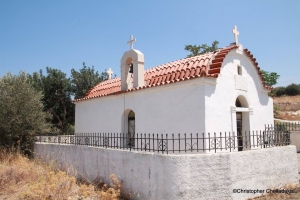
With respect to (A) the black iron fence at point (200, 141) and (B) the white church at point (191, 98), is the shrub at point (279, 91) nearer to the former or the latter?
(B) the white church at point (191, 98)

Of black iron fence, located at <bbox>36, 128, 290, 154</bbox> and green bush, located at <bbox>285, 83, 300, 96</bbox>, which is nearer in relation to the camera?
black iron fence, located at <bbox>36, 128, 290, 154</bbox>

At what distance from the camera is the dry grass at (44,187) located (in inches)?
229

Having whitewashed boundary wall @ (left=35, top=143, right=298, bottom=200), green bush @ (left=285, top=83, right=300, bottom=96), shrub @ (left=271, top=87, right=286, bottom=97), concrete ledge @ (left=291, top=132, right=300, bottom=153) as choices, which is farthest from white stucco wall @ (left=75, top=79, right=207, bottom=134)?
green bush @ (left=285, top=83, right=300, bottom=96)

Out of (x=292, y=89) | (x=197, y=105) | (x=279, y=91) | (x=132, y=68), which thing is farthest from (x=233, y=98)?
(x=279, y=91)

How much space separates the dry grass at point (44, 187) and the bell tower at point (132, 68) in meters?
4.07

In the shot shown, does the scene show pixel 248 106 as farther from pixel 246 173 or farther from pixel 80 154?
pixel 80 154

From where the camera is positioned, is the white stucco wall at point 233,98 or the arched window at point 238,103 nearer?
the white stucco wall at point 233,98

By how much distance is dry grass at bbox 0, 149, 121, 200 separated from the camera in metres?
5.81

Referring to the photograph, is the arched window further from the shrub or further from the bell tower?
the shrub

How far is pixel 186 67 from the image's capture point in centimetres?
866

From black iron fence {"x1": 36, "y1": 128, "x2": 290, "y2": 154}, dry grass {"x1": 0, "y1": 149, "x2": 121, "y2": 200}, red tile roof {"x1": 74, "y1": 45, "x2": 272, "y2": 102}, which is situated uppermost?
red tile roof {"x1": 74, "y1": 45, "x2": 272, "y2": 102}

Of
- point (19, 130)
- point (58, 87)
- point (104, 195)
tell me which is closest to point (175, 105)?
point (104, 195)

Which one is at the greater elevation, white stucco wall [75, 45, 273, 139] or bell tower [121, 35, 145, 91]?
bell tower [121, 35, 145, 91]

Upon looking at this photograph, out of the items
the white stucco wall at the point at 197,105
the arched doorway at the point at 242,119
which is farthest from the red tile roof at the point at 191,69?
the arched doorway at the point at 242,119
